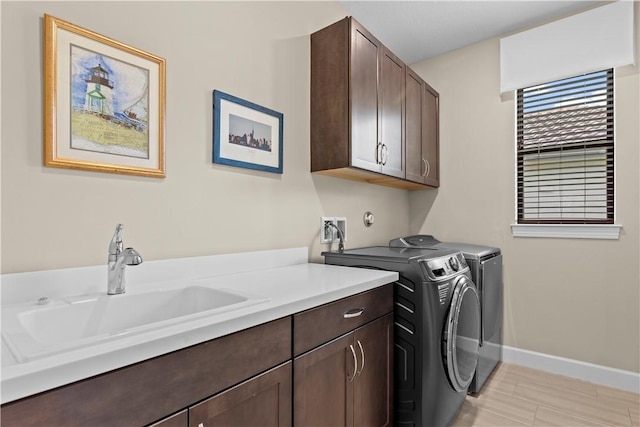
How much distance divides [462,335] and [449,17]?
2.22 metres

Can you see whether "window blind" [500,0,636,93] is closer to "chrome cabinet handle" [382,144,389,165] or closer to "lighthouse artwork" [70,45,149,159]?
"chrome cabinet handle" [382,144,389,165]

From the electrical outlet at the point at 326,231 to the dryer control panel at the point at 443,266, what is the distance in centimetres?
74

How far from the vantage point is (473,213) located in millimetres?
2859

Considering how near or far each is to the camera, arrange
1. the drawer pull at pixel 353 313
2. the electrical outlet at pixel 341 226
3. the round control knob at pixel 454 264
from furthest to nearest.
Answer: the electrical outlet at pixel 341 226 < the round control knob at pixel 454 264 < the drawer pull at pixel 353 313

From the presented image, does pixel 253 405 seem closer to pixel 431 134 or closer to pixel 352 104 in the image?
pixel 352 104

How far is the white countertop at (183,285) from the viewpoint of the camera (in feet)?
1.98

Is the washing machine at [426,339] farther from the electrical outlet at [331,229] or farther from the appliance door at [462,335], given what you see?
the electrical outlet at [331,229]

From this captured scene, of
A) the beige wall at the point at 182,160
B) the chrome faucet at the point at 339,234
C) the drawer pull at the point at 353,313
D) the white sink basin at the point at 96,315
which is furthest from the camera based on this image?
the chrome faucet at the point at 339,234

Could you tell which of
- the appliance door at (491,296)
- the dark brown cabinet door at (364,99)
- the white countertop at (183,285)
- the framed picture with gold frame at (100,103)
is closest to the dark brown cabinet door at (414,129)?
the dark brown cabinet door at (364,99)

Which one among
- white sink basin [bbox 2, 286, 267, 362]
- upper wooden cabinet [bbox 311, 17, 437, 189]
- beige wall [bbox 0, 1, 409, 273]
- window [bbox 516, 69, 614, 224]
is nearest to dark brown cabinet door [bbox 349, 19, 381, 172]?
upper wooden cabinet [bbox 311, 17, 437, 189]

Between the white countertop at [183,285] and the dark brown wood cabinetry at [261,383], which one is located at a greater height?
the white countertop at [183,285]

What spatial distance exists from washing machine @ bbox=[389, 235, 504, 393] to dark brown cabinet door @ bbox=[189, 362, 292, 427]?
157 centimetres

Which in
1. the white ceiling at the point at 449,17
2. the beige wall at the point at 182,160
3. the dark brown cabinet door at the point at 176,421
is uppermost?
the white ceiling at the point at 449,17

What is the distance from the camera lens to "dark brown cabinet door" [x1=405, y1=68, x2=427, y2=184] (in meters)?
2.48
